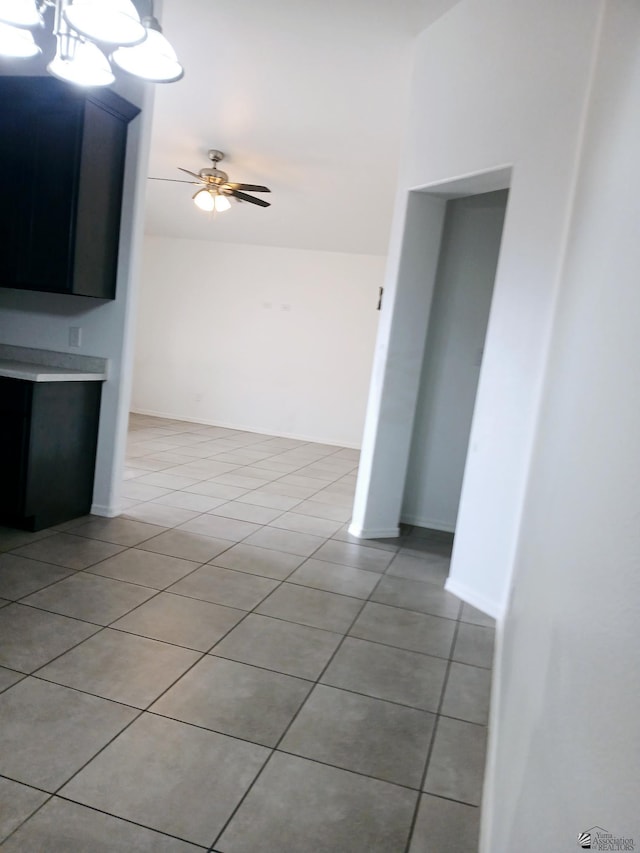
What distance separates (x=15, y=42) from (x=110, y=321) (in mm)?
1695

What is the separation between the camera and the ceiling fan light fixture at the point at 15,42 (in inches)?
83.3

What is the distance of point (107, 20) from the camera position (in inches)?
71.9

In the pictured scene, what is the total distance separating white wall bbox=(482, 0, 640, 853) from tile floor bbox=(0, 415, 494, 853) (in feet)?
1.03

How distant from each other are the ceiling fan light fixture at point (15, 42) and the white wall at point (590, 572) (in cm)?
192

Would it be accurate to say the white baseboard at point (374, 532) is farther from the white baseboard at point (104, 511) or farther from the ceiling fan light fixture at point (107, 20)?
the ceiling fan light fixture at point (107, 20)

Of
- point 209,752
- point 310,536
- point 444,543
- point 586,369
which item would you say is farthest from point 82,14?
point 444,543

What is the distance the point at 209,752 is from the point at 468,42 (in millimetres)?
3496

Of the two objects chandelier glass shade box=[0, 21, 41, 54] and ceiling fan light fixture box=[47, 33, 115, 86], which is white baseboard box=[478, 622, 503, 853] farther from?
chandelier glass shade box=[0, 21, 41, 54]

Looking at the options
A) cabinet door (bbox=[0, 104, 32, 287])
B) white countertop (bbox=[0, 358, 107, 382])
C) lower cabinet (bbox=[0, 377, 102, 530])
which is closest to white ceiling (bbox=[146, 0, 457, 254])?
cabinet door (bbox=[0, 104, 32, 287])

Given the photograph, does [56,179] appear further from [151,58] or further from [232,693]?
[232,693]

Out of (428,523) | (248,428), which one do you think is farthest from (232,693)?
(248,428)

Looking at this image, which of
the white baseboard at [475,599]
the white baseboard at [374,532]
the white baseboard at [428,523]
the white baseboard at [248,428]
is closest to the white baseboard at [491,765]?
the white baseboard at [475,599]

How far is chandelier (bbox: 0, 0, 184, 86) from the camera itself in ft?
6.01

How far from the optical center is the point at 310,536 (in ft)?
12.9
